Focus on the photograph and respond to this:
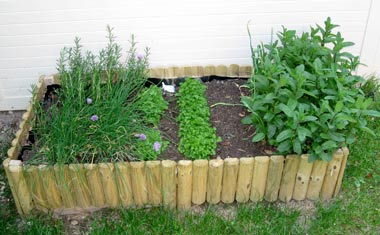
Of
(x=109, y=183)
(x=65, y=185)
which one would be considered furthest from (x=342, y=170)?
(x=65, y=185)

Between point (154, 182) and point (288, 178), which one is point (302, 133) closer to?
point (288, 178)

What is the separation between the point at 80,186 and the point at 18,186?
1.40ft

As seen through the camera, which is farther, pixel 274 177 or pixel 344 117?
pixel 274 177

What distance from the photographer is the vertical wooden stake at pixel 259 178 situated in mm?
3457

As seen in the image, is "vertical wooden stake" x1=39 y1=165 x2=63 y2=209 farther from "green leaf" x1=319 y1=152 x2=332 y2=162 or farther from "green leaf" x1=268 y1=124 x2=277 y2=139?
"green leaf" x1=319 y1=152 x2=332 y2=162

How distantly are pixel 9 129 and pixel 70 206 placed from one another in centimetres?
129

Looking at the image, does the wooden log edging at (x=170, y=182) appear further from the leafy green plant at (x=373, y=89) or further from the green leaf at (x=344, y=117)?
the leafy green plant at (x=373, y=89)

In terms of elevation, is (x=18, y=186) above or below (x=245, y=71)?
below

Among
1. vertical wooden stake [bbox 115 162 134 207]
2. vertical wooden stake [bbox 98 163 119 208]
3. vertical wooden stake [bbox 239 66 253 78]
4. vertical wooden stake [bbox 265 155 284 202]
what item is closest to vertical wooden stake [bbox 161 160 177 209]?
vertical wooden stake [bbox 115 162 134 207]

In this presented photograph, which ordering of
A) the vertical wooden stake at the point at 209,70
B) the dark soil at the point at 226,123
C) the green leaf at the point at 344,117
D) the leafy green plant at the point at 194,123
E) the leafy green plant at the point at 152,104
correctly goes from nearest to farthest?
1. the green leaf at the point at 344,117
2. the leafy green plant at the point at 194,123
3. the dark soil at the point at 226,123
4. the leafy green plant at the point at 152,104
5. the vertical wooden stake at the point at 209,70

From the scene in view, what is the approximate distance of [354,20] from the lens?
436 cm

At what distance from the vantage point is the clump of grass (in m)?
3.50

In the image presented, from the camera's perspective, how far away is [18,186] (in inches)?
134

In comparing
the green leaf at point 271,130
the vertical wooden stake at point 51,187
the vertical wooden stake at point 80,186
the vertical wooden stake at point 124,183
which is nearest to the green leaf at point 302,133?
the green leaf at point 271,130
